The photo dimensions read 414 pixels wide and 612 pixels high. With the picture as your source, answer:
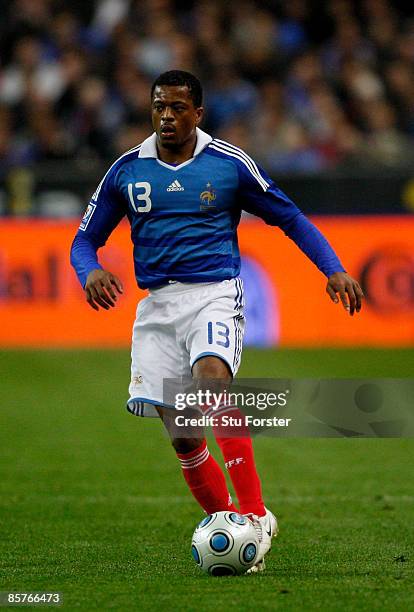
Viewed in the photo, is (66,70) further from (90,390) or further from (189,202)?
(189,202)

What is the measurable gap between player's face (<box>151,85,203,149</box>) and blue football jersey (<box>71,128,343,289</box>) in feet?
0.41

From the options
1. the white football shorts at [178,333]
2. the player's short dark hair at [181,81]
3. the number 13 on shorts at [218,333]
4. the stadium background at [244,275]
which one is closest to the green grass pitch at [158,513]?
the stadium background at [244,275]

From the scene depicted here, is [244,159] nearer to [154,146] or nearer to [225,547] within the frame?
[154,146]

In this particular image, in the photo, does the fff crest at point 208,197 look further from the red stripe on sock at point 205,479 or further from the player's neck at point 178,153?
the red stripe on sock at point 205,479

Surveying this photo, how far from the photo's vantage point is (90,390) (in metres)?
11.9

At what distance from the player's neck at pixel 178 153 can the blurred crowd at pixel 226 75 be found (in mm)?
9159

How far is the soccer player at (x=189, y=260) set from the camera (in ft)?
18.4

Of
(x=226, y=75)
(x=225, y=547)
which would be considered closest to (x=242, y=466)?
(x=225, y=547)

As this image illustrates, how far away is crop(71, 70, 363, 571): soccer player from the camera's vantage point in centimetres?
559

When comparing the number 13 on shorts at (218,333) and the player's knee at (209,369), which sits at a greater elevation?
the number 13 on shorts at (218,333)

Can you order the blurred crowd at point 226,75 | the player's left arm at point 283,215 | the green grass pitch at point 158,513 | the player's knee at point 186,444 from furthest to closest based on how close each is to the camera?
the blurred crowd at point 226,75, the player's left arm at point 283,215, the player's knee at point 186,444, the green grass pitch at point 158,513

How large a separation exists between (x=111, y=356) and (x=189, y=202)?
849cm

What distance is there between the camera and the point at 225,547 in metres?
5.30

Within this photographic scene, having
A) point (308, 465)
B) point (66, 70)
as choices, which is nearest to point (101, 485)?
point (308, 465)
